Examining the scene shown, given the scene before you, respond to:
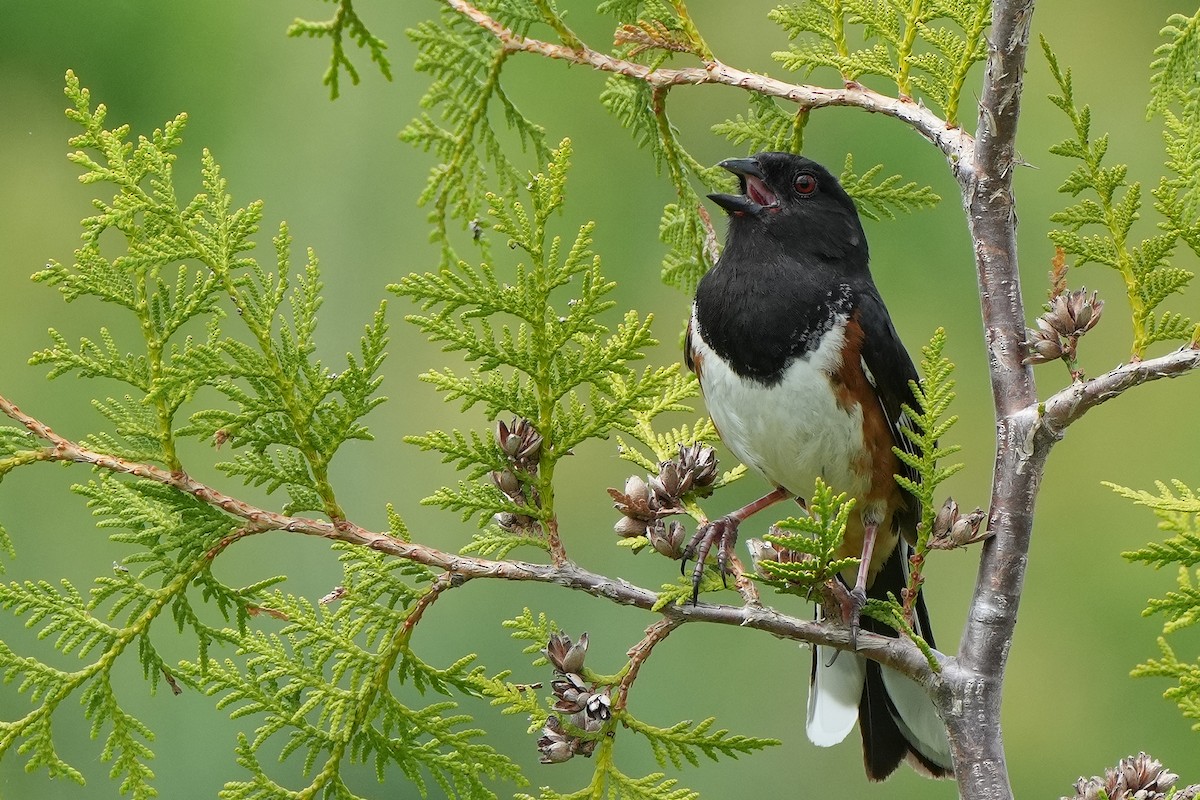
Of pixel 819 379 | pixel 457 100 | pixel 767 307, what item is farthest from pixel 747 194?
pixel 457 100

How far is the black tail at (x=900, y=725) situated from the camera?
1.75 metres

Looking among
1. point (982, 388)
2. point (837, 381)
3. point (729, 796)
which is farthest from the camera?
point (982, 388)

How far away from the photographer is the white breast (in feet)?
5.69

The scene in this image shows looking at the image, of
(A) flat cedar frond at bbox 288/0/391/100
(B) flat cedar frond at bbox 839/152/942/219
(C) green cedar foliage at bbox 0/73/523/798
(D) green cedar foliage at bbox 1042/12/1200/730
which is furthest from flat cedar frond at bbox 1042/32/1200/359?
(C) green cedar foliage at bbox 0/73/523/798

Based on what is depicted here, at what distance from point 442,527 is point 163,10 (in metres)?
1.94

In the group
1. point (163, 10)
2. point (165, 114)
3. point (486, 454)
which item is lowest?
point (486, 454)

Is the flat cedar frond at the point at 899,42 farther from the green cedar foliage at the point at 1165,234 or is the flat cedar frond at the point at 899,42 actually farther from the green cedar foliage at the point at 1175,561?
the green cedar foliage at the point at 1175,561

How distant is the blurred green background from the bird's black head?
1.79 metres

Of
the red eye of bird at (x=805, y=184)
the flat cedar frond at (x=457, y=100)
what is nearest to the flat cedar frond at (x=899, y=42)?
the red eye of bird at (x=805, y=184)

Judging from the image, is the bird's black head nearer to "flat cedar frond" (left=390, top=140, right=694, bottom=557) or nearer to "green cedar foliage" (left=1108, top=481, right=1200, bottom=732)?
"flat cedar frond" (left=390, top=140, right=694, bottom=557)

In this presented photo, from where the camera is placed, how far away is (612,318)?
13.7 ft

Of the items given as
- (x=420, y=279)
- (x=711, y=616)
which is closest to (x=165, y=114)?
(x=420, y=279)

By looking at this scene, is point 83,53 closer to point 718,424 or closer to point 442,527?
point 442,527

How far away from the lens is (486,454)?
4.34ft
